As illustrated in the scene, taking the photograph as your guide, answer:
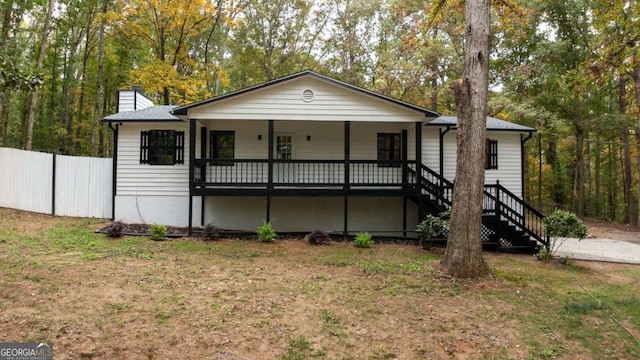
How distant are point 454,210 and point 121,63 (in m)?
23.1

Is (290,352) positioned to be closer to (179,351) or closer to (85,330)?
(179,351)

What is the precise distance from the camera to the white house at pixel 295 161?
35.2ft

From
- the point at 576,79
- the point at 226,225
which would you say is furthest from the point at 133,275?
the point at 576,79

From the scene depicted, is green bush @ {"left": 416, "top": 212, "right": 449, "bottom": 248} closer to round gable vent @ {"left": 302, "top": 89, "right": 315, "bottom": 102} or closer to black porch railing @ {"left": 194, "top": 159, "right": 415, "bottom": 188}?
black porch railing @ {"left": 194, "top": 159, "right": 415, "bottom": 188}

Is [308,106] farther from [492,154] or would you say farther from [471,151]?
[492,154]

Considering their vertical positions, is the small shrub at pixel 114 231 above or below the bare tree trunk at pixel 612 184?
below

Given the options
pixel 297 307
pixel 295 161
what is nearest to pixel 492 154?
pixel 295 161

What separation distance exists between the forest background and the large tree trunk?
28.5ft

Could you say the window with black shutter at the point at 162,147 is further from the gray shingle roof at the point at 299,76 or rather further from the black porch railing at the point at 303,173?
the gray shingle roof at the point at 299,76

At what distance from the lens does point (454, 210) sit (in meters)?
7.09

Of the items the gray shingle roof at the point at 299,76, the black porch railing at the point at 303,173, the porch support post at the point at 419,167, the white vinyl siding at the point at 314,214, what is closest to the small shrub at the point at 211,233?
the black porch railing at the point at 303,173

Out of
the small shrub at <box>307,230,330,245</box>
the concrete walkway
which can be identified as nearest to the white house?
the small shrub at <box>307,230,330,245</box>

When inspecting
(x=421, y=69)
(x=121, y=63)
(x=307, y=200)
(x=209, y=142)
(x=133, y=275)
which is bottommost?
(x=133, y=275)

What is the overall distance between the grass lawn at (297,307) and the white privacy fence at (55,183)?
4279 mm
